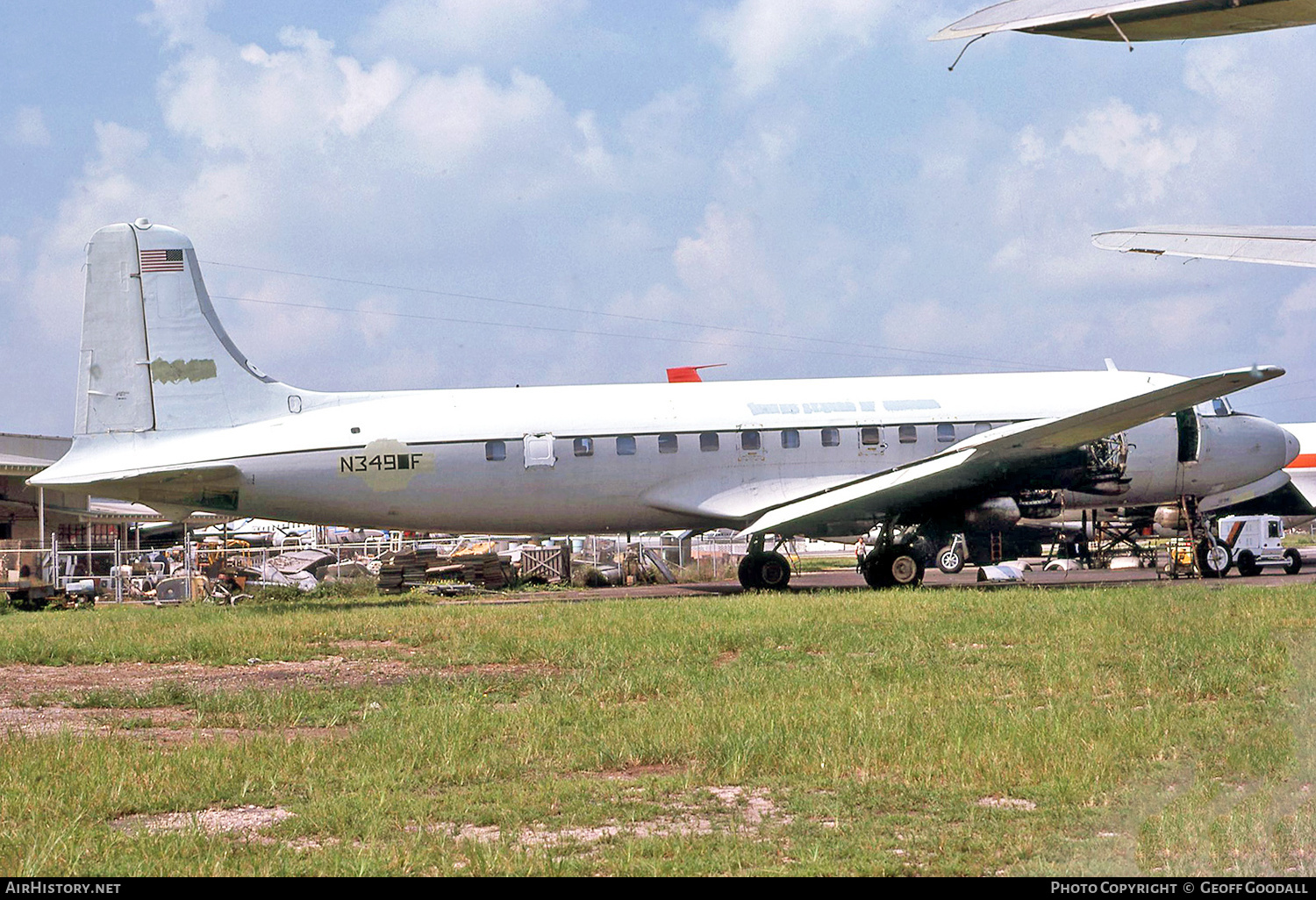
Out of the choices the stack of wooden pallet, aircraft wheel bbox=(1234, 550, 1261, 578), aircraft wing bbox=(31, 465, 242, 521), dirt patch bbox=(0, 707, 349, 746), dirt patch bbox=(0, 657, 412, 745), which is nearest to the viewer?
dirt patch bbox=(0, 707, 349, 746)

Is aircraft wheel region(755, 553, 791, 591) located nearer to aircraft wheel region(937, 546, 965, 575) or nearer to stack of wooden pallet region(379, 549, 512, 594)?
stack of wooden pallet region(379, 549, 512, 594)

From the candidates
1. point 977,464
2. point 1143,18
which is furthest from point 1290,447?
point 1143,18

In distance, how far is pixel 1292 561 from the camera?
104ft

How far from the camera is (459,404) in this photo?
76.1 ft

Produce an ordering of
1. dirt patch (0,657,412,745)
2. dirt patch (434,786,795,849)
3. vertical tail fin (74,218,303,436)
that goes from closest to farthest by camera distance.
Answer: dirt patch (434,786,795,849), dirt patch (0,657,412,745), vertical tail fin (74,218,303,436)

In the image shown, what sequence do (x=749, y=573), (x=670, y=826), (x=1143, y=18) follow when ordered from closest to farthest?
(x=1143, y=18)
(x=670, y=826)
(x=749, y=573)

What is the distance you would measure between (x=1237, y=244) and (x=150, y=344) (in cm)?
1889

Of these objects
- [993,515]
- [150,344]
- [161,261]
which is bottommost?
[993,515]

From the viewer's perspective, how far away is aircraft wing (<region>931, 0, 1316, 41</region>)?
5449 mm

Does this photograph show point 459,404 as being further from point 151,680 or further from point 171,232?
point 151,680

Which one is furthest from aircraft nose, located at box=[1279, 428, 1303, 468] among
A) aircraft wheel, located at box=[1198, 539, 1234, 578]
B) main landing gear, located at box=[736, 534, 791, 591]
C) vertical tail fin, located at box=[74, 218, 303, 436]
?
vertical tail fin, located at box=[74, 218, 303, 436]

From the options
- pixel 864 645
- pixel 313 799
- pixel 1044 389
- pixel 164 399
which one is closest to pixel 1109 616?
pixel 864 645

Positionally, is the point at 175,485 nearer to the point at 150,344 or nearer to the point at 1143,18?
the point at 150,344

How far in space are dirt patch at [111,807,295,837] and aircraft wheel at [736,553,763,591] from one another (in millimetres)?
19250
